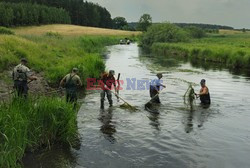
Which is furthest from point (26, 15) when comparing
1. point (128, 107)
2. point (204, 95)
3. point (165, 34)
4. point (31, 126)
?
point (31, 126)

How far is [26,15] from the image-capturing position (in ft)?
380

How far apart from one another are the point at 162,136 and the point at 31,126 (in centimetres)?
559

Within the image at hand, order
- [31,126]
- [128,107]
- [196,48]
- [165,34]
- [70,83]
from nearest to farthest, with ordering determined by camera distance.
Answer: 1. [31,126]
2. [70,83]
3. [128,107]
4. [196,48]
5. [165,34]

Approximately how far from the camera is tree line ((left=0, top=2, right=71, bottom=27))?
103 metres

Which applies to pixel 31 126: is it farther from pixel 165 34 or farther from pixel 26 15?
pixel 26 15

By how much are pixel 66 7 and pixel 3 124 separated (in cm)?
16763

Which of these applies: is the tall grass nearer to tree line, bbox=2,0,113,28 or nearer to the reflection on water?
the reflection on water

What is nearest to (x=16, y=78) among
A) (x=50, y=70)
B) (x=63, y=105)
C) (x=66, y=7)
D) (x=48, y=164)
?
(x=63, y=105)

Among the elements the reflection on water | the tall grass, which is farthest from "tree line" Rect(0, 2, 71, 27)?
the tall grass

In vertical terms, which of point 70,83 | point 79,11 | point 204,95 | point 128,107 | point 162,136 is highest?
point 79,11

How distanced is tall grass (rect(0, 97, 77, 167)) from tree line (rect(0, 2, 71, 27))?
10036 centimetres

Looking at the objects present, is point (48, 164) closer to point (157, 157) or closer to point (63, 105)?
point (63, 105)

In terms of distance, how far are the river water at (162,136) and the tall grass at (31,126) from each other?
21.9 inches

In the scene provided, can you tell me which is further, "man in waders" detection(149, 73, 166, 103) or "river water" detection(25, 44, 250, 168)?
"man in waders" detection(149, 73, 166, 103)
